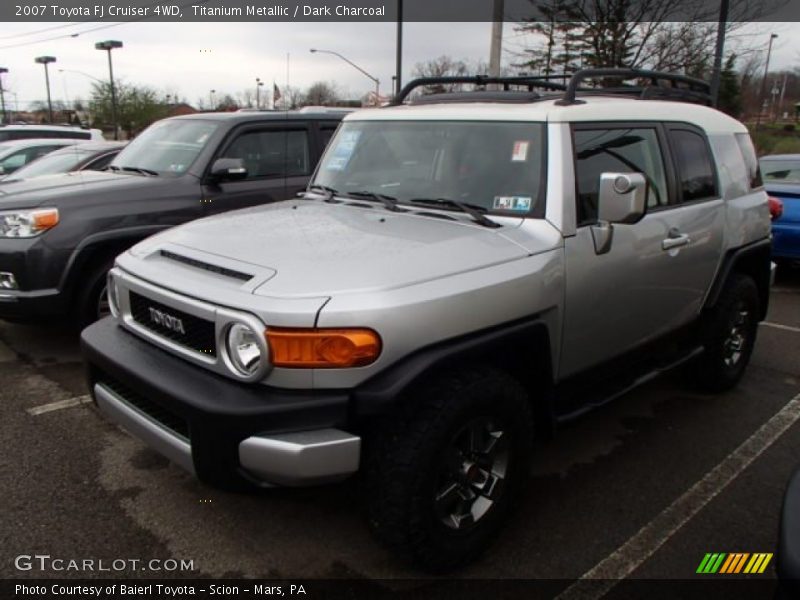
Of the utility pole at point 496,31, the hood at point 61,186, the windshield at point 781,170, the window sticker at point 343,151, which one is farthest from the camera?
the utility pole at point 496,31

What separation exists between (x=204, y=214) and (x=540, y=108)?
3192mm

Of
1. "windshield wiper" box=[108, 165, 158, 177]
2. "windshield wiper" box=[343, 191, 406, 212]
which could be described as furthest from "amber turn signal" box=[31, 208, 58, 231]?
"windshield wiper" box=[343, 191, 406, 212]

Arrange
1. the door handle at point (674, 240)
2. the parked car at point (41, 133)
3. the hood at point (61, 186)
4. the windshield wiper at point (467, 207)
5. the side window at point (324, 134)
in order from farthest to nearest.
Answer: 1. the parked car at point (41, 133)
2. the side window at point (324, 134)
3. the hood at point (61, 186)
4. the door handle at point (674, 240)
5. the windshield wiper at point (467, 207)

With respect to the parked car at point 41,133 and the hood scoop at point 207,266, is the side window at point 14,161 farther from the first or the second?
the hood scoop at point 207,266

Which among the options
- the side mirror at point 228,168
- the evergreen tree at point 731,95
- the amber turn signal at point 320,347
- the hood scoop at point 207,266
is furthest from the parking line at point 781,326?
the evergreen tree at point 731,95

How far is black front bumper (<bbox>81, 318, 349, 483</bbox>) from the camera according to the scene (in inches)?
89.3

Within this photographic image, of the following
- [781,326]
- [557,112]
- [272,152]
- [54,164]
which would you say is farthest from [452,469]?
[54,164]

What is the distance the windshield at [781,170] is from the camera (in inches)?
332

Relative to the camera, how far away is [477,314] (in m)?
2.55

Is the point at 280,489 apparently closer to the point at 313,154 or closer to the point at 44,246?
the point at 44,246

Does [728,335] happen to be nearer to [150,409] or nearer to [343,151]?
[343,151]

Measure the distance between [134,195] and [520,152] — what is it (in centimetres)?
322

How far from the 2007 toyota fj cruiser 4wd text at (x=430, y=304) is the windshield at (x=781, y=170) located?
5.25m

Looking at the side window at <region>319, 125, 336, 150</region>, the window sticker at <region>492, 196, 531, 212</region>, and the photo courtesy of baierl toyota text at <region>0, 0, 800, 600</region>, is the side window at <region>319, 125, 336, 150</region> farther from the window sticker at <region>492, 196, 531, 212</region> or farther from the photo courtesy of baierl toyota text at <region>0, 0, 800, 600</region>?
the window sticker at <region>492, 196, 531, 212</region>
